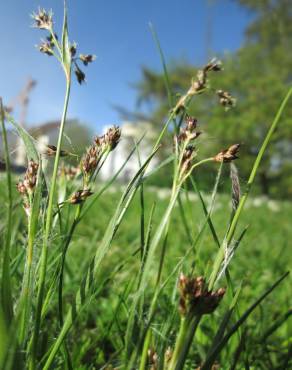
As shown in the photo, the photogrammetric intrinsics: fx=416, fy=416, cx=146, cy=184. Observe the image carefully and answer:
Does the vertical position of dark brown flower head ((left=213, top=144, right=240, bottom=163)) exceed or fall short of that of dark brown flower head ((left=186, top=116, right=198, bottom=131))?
it falls short

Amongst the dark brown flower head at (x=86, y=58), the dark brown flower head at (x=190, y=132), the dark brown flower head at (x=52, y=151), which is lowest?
the dark brown flower head at (x=52, y=151)

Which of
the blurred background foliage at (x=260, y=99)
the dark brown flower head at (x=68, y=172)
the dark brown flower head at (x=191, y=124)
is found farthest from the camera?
the blurred background foliage at (x=260, y=99)

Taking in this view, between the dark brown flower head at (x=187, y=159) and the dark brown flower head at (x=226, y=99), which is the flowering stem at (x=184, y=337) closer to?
the dark brown flower head at (x=187, y=159)

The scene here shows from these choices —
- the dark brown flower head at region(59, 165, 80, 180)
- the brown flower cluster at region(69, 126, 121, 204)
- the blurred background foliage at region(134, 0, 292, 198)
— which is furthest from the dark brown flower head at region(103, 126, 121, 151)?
the blurred background foliage at region(134, 0, 292, 198)

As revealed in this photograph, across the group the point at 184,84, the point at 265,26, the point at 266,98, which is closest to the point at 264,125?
the point at 266,98

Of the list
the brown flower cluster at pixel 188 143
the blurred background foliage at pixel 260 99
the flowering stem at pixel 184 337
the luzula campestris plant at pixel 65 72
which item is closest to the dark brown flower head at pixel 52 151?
the luzula campestris plant at pixel 65 72

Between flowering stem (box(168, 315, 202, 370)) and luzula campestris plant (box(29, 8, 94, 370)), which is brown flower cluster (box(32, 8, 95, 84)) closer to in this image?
luzula campestris plant (box(29, 8, 94, 370))

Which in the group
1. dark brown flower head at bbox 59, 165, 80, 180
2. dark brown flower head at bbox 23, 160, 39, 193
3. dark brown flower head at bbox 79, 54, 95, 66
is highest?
dark brown flower head at bbox 79, 54, 95, 66
